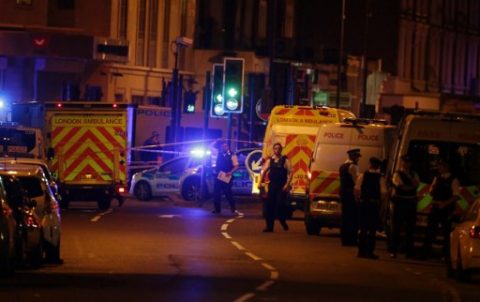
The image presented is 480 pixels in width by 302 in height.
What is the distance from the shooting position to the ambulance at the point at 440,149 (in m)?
23.3

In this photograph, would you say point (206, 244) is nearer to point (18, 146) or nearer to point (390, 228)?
point (390, 228)

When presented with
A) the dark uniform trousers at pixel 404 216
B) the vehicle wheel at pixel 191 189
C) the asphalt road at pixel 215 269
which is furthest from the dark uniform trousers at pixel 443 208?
the vehicle wheel at pixel 191 189

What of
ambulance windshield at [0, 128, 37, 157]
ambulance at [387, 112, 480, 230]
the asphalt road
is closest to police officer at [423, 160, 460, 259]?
ambulance at [387, 112, 480, 230]

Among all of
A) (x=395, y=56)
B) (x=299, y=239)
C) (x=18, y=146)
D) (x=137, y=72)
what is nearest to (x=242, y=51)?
(x=137, y=72)

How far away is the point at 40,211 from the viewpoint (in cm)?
1972

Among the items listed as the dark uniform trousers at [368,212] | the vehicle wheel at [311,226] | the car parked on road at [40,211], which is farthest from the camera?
the vehicle wheel at [311,226]

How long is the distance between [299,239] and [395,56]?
4673 cm

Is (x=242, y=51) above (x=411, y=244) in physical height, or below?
above

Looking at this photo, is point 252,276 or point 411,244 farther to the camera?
point 411,244

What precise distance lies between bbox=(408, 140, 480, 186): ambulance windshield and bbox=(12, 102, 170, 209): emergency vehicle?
40.0 ft

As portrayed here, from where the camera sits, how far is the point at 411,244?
23.0 meters

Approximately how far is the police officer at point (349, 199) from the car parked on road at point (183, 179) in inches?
527

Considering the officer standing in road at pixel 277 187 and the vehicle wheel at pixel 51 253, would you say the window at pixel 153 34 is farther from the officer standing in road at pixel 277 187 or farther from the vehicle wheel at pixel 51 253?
the vehicle wheel at pixel 51 253

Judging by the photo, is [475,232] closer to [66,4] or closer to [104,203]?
[104,203]
